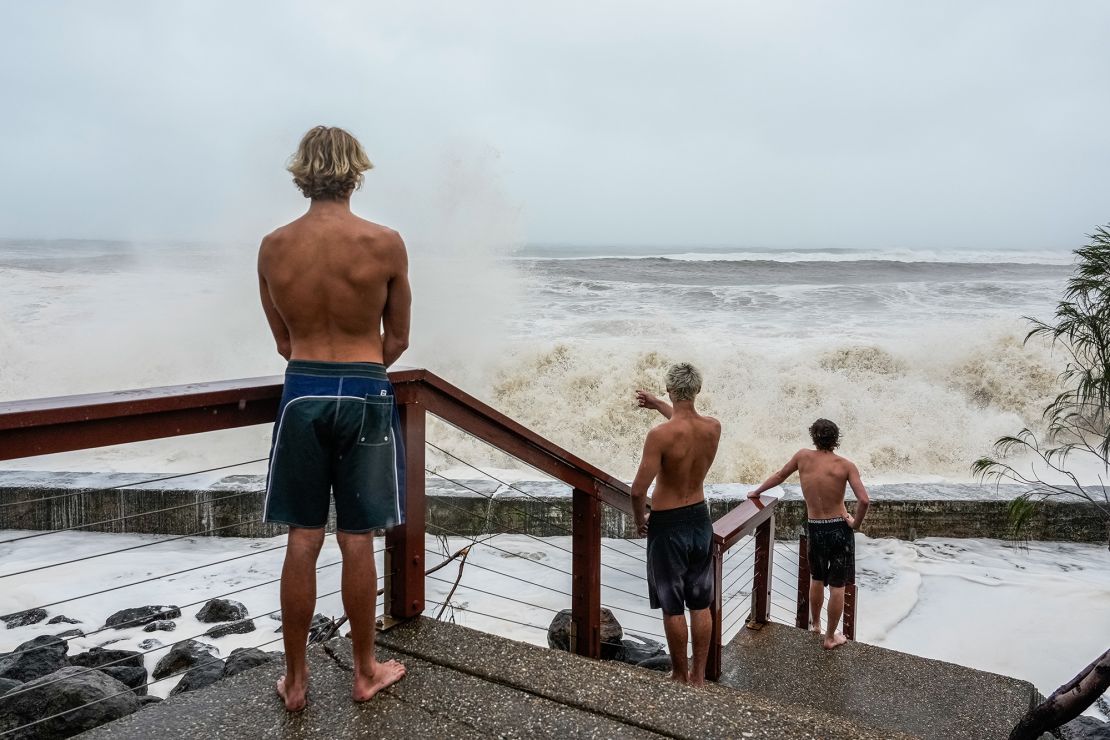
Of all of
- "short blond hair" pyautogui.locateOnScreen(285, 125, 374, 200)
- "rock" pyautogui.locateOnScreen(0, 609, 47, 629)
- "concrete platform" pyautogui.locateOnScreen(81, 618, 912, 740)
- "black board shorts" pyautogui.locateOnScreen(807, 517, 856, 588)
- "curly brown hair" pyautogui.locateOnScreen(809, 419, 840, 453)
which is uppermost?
"short blond hair" pyautogui.locateOnScreen(285, 125, 374, 200)

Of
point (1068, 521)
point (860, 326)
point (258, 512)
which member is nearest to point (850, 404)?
point (1068, 521)

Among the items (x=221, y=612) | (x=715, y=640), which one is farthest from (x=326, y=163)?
(x=221, y=612)

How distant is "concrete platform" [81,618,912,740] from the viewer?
2.29 meters

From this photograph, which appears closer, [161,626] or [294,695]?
[294,695]

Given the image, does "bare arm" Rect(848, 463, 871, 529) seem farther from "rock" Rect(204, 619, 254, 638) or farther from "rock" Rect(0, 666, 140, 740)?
"rock" Rect(0, 666, 140, 740)

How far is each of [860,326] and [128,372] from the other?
1818 centimetres

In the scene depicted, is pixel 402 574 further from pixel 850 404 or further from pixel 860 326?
pixel 860 326

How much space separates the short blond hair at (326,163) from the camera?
2250 millimetres

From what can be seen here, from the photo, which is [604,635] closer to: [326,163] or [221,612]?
[221,612]

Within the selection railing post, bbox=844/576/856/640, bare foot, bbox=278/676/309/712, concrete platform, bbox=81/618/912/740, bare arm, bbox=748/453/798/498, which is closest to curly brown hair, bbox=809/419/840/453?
bare arm, bbox=748/453/798/498

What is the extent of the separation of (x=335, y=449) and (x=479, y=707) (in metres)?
0.89

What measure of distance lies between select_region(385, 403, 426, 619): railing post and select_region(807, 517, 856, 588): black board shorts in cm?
321

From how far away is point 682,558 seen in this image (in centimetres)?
416

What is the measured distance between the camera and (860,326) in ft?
74.0
